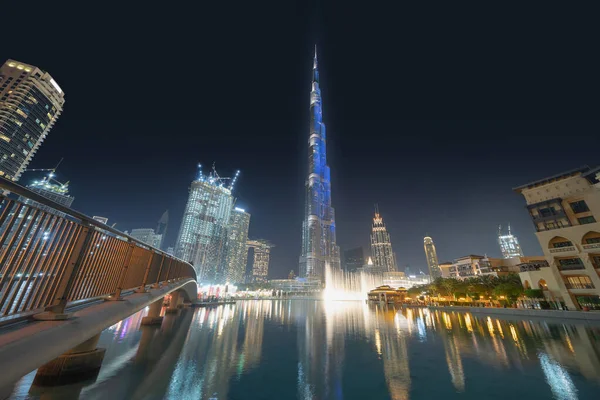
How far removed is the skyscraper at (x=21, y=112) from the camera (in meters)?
65.6

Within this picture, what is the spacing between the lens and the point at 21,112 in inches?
2689

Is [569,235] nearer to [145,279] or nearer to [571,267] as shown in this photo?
[571,267]

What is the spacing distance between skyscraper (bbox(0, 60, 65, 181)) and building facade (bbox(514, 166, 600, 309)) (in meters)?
125

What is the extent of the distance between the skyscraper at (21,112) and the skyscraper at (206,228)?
240 feet

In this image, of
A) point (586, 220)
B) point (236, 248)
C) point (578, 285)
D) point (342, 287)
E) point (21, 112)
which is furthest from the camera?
point (236, 248)

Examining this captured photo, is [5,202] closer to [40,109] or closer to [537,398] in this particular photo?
[537,398]

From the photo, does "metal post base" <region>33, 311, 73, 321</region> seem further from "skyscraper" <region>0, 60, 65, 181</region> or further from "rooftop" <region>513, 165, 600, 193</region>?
"skyscraper" <region>0, 60, 65, 181</region>

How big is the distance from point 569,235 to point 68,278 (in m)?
57.9

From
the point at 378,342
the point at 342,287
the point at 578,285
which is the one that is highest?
the point at 342,287

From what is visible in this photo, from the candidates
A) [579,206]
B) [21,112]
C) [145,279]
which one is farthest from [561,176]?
[21,112]

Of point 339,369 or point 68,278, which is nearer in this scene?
point 68,278

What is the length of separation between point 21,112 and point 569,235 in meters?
132

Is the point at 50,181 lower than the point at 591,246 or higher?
higher

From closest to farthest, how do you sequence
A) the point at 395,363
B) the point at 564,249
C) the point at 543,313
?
the point at 395,363 → the point at 543,313 → the point at 564,249
